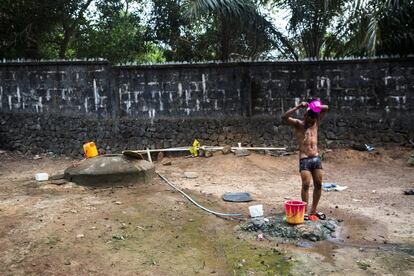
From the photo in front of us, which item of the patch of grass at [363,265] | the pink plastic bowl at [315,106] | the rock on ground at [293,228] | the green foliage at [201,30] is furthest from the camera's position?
the green foliage at [201,30]

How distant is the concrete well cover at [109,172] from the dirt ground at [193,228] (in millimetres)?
197

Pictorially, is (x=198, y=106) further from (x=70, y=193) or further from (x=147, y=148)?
(x=70, y=193)

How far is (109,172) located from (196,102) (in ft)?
12.1

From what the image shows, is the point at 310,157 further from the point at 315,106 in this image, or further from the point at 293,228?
the point at 293,228

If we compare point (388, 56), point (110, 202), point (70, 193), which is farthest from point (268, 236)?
point (388, 56)

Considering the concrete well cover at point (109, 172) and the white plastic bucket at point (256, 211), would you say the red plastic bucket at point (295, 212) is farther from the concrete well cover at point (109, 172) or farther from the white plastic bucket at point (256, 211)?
the concrete well cover at point (109, 172)

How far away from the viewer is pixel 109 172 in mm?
8086

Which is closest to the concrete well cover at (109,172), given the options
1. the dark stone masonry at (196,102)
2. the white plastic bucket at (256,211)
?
the white plastic bucket at (256,211)

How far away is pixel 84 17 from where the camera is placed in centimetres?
1370

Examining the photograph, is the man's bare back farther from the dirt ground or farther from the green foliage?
the green foliage

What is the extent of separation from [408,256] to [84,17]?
1157 centimetres

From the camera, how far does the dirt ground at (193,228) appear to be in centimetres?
476

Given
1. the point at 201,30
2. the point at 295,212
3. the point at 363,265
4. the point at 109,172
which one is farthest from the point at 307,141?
the point at 201,30

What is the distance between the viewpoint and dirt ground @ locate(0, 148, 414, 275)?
4.76 metres
